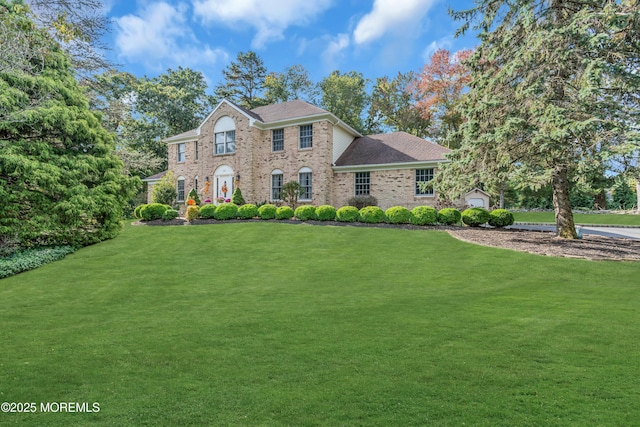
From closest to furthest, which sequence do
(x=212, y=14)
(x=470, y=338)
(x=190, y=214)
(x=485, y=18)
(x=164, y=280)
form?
1. (x=470, y=338)
2. (x=164, y=280)
3. (x=485, y=18)
4. (x=212, y=14)
5. (x=190, y=214)

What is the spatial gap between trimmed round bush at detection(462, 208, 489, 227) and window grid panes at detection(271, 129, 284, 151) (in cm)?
1360

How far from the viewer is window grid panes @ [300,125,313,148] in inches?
901

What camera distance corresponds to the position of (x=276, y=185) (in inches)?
954

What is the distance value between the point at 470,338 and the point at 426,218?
456 inches

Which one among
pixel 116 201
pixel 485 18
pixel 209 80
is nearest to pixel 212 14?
pixel 116 201

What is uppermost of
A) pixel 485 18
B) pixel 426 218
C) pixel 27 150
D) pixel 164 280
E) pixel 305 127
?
pixel 485 18

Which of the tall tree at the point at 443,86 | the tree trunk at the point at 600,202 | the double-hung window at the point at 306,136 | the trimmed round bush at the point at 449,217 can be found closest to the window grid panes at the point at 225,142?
the double-hung window at the point at 306,136

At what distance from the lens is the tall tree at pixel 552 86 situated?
31.5 ft

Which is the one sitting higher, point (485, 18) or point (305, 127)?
point (485, 18)

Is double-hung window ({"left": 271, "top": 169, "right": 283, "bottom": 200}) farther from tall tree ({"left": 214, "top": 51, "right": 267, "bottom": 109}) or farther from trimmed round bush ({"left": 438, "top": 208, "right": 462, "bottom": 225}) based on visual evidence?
tall tree ({"left": 214, "top": 51, "right": 267, "bottom": 109})

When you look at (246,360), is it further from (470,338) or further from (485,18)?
(485,18)

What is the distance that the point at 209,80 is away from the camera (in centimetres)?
4156

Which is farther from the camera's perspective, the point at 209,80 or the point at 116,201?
the point at 209,80

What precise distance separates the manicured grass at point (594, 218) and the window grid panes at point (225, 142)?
21935 millimetres
